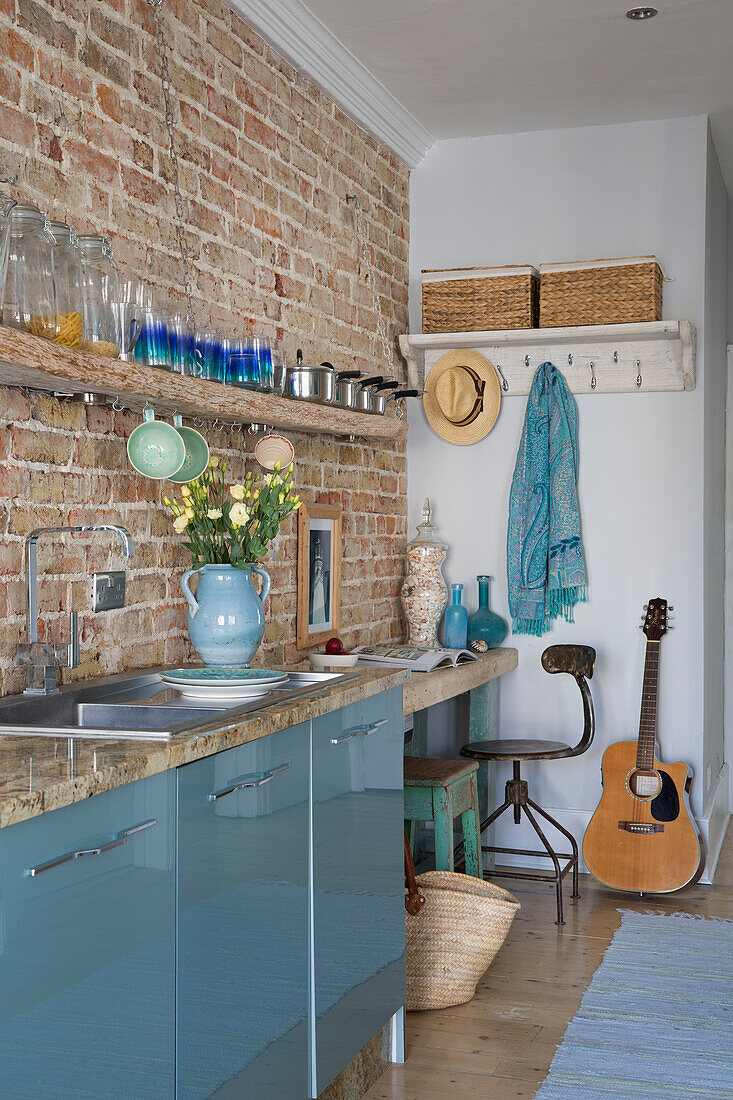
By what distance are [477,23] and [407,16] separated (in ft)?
0.71

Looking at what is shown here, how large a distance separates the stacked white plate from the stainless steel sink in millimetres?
22

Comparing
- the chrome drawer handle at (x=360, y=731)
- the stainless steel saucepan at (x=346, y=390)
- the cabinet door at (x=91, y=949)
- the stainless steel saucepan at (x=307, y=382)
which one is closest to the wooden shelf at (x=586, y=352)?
the stainless steel saucepan at (x=346, y=390)

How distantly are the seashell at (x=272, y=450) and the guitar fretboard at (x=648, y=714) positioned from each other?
168cm

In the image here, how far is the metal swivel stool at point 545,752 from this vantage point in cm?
390

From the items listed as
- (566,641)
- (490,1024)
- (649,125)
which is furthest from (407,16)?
(490,1024)

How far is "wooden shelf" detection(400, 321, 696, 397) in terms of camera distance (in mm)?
4082

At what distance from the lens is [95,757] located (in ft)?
5.37

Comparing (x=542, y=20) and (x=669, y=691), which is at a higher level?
(x=542, y=20)

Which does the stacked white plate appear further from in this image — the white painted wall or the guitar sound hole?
the white painted wall

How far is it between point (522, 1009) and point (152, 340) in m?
1.96

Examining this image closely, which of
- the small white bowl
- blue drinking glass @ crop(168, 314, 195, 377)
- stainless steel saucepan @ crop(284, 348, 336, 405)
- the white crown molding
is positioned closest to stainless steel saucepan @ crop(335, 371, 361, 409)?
stainless steel saucepan @ crop(284, 348, 336, 405)

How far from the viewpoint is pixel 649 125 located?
13.9 ft

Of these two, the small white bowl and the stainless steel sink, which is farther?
the small white bowl

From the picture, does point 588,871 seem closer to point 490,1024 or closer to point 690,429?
point 490,1024
